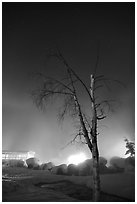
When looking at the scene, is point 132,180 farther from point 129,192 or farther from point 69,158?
point 69,158

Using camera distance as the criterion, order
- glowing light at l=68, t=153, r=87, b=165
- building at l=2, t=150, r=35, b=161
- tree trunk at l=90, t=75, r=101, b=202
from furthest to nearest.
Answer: building at l=2, t=150, r=35, b=161
glowing light at l=68, t=153, r=87, b=165
tree trunk at l=90, t=75, r=101, b=202

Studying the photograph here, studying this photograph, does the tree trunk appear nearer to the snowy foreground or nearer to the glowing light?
the snowy foreground

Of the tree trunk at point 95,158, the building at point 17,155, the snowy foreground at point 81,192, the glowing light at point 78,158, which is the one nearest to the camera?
the tree trunk at point 95,158

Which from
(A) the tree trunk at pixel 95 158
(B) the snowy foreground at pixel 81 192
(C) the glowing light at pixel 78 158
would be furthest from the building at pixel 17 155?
(A) the tree trunk at pixel 95 158

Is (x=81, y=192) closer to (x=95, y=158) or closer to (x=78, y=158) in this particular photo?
(x=95, y=158)

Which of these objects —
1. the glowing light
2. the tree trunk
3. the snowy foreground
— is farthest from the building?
the tree trunk

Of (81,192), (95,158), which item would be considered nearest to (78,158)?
(81,192)

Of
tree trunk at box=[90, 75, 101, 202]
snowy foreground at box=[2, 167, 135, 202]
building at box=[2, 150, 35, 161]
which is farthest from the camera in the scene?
building at box=[2, 150, 35, 161]

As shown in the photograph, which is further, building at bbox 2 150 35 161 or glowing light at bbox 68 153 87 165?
building at bbox 2 150 35 161

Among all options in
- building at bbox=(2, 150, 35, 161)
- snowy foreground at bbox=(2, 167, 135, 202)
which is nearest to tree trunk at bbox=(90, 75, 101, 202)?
snowy foreground at bbox=(2, 167, 135, 202)

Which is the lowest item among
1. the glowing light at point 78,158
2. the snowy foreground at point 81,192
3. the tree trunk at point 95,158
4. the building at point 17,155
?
the building at point 17,155

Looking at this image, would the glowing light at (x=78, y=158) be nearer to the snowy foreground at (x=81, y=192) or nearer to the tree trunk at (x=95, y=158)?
the snowy foreground at (x=81, y=192)

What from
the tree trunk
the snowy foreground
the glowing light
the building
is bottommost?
the building

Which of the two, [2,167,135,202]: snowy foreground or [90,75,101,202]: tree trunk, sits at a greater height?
[90,75,101,202]: tree trunk
